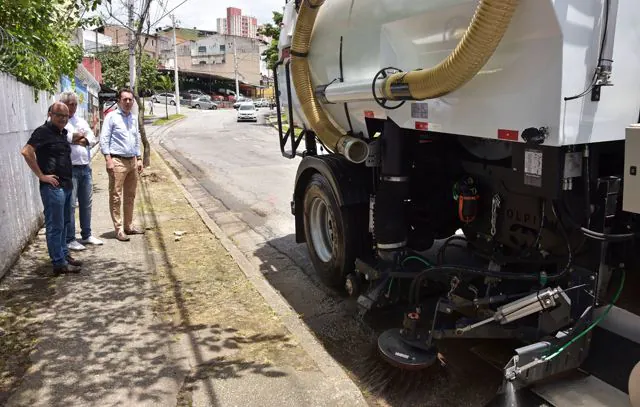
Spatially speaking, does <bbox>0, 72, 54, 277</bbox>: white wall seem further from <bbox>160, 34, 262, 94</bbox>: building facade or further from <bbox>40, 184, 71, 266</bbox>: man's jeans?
<bbox>160, 34, 262, 94</bbox>: building facade

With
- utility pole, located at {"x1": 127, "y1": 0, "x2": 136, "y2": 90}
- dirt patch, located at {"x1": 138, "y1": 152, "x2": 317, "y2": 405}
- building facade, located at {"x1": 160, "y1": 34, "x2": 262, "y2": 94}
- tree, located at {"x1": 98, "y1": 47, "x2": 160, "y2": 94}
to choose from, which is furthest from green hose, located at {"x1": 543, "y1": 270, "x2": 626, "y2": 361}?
building facade, located at {"x1": 160, "y1": 34, "x2": 262, "y2": 94}

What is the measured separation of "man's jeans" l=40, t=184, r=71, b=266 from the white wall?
47cm

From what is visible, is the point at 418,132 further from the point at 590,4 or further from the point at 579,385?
the point at 579,385

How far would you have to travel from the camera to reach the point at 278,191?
10922 mm

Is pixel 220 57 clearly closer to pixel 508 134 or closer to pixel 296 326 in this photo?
pixel 296 326

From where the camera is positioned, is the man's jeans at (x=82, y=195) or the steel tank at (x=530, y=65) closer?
the steel tank at (x=530, y=65)

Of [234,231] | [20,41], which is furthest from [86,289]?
[20,41]

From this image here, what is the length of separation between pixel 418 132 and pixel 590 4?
5.32ft

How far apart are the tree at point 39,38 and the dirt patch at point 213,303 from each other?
8.42 ft

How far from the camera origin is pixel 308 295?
208 inches

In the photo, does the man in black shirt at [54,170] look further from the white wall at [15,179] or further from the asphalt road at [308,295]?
the asphalt road at [308,295]

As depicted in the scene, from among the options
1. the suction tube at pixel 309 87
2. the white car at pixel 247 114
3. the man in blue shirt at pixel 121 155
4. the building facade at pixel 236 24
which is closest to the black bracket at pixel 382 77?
the suction tube at pixel 309 87

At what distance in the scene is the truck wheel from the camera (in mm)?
4785

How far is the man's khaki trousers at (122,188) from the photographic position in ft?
22.6
